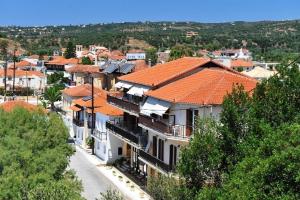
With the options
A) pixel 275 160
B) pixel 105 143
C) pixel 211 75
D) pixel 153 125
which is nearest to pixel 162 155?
pixel 153 125

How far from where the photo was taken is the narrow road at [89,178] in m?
42.1

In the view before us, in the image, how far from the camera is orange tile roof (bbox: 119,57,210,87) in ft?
136

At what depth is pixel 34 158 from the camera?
104 ft

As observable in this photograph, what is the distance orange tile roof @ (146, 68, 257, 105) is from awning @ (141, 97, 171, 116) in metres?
0.36

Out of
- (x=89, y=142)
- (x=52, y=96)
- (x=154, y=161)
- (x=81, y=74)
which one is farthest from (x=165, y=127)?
(x=81, y=74)

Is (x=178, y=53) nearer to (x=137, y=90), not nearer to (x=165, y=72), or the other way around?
(x=165, y=72)

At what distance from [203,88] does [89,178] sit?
14480 mm

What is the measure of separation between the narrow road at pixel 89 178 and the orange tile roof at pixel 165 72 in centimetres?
801

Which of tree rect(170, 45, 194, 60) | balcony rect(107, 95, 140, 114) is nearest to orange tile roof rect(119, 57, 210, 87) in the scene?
balcony rect(107, 95, 140, 114)

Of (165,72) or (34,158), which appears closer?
(34,158)

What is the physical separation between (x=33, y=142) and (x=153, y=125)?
858 centimetres

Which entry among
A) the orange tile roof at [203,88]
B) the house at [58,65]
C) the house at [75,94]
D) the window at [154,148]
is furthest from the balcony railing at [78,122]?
the house at [58,65]

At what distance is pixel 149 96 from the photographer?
40.0 metres

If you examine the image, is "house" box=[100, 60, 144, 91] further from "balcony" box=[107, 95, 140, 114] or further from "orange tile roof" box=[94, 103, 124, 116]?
"balcony" box=[107, 95, 140, 114]
